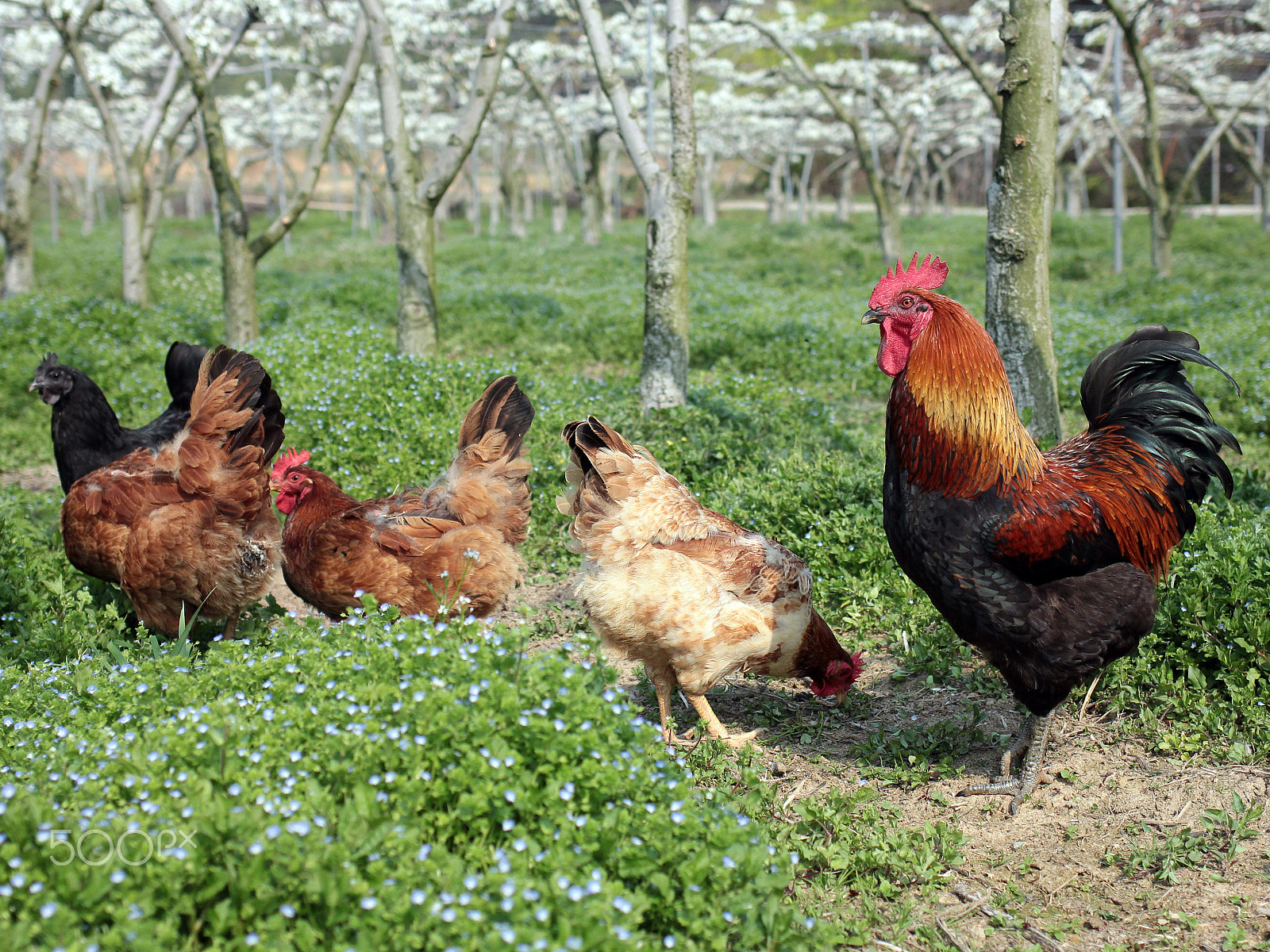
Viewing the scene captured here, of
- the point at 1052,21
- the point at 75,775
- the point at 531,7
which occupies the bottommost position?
the point at 75,775

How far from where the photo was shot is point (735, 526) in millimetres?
4410

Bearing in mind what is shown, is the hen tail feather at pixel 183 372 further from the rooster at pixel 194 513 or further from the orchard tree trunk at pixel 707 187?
the orchard tree trunk at pixel 707 187

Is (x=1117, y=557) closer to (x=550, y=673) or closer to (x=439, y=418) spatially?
(x=550, y=673)

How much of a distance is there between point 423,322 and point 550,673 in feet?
22.9

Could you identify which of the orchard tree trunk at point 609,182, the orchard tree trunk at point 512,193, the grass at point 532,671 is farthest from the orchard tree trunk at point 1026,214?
Answer: the orchard tree trunk at point 609,182

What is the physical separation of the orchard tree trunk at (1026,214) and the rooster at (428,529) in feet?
11.0

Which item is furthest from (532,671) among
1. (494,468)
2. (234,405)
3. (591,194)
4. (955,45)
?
(591,194)

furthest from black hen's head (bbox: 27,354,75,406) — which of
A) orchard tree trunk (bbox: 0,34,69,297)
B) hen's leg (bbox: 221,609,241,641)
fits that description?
orchard tree trunk (bbox: 0,34,69,297)

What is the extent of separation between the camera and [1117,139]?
16.4 metres

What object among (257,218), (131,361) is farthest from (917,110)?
(257,218)

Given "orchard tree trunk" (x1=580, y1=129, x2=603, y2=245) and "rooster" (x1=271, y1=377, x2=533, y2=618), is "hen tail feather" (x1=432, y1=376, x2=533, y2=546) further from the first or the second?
"orchard tree trunk" (x1=580, y1=129, x2=603, y2=245)

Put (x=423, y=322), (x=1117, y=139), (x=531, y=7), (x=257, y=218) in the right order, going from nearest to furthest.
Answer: (x=423, y=322), (x=1117, y=139), (x=531, y=7), (x=257, y=218)

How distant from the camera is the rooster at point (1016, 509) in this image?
11.2 ft

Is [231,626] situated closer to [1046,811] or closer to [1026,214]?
[1046,811]
